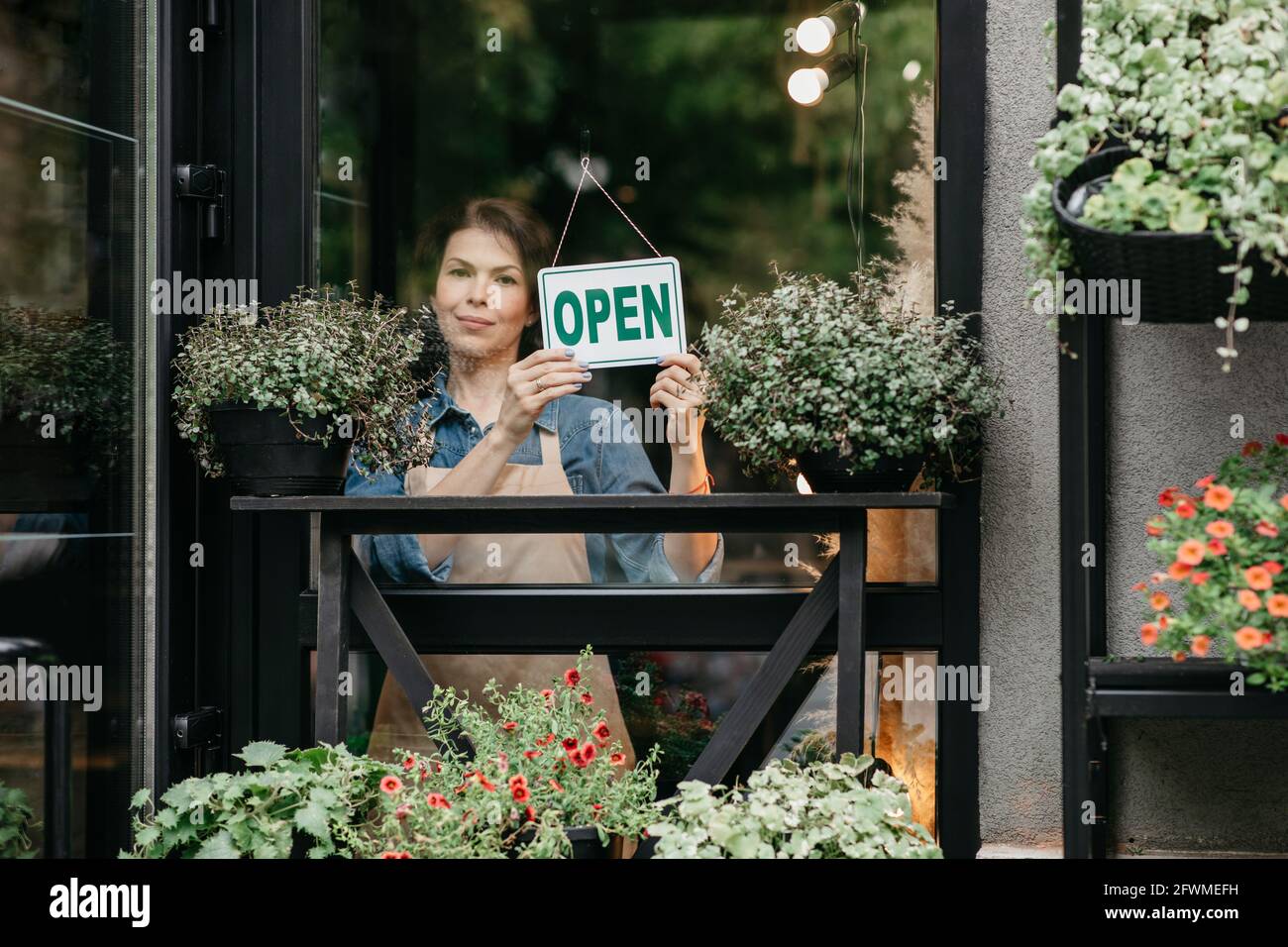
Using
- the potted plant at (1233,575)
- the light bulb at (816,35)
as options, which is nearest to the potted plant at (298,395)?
the light bulb at (816,35)

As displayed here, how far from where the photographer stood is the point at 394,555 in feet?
10.6

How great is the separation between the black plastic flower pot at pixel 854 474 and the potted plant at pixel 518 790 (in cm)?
71

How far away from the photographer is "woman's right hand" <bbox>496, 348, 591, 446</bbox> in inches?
123

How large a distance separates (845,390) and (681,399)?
61 cm

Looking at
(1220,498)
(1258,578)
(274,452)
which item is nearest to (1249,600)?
(1258,578)

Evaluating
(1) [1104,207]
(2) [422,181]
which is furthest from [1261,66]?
(2) [422,181]

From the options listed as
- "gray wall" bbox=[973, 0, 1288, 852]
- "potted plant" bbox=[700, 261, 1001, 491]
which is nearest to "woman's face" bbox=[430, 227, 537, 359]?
"potted plant" bbox=[700, 261, 1001, 491]

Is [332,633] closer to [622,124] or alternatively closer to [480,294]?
[480,294]

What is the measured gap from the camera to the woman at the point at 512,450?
10.4 feet

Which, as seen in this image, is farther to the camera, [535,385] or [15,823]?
[535,385]

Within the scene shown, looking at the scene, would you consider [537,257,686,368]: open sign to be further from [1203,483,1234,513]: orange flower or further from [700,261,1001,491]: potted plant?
[1203,483,1234,513]: orange flower

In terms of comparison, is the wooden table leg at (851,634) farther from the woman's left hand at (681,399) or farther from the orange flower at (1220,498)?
the orange flower at (1220,498)
